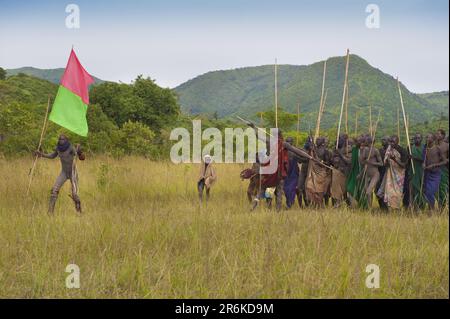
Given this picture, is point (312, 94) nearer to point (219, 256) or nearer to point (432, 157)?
point (432, 157)

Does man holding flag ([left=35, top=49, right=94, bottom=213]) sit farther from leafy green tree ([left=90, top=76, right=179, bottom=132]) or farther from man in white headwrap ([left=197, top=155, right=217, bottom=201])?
leafy green tree ([left=90, top=76, right=179, bottom=132])

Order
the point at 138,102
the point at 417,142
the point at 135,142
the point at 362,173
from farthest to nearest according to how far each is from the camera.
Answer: the point at 138,102 → the point at 135,142 → the point at 362,173 → the point at 417,142

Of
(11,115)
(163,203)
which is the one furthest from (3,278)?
(11,115)

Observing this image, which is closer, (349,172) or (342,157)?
(349,172)

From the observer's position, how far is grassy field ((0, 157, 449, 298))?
4.43 meters

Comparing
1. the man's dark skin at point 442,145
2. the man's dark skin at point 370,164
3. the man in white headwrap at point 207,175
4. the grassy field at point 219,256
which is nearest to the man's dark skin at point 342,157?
the man's dark skin at point 370,164

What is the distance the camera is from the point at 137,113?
98.5ft

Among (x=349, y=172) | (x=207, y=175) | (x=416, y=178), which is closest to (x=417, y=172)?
(x=416, y=178)

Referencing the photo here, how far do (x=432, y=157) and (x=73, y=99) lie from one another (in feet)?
21.7

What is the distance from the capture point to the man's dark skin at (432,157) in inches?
331

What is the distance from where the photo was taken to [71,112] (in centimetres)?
829

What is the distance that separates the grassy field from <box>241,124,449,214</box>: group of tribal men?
1.39 meters

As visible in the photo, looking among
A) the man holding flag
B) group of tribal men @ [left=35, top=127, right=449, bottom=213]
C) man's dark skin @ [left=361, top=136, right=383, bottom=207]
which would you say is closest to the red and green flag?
the man holding flag

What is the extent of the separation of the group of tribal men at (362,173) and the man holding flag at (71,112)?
11.1ft
